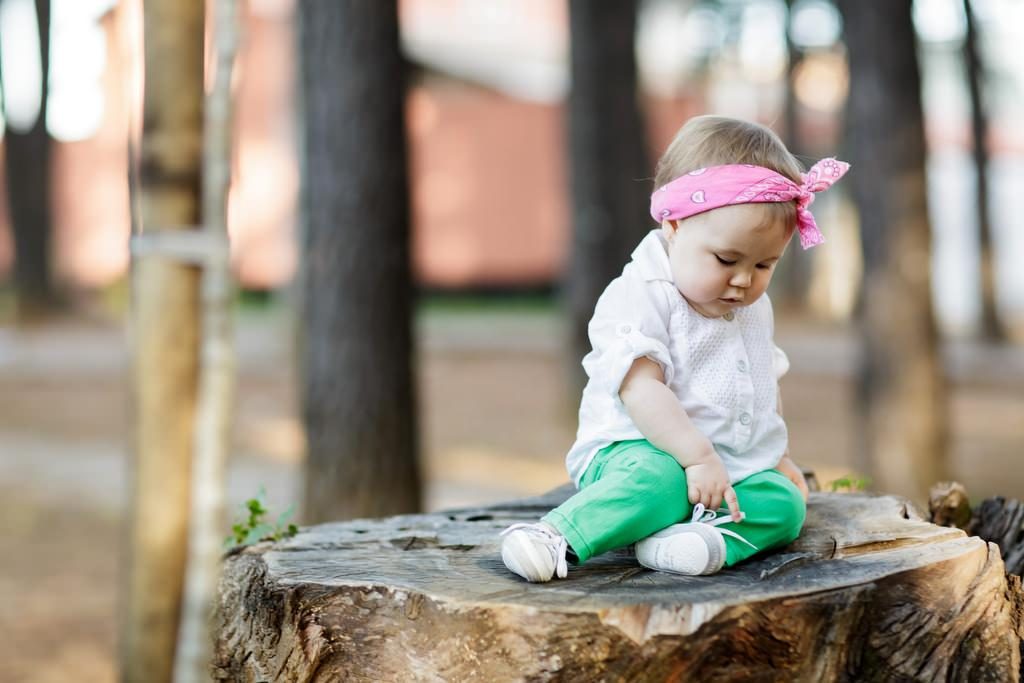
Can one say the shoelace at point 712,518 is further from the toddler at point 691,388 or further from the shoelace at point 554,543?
the shoelace at point 554,543

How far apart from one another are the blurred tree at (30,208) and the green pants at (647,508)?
1934 centimetres

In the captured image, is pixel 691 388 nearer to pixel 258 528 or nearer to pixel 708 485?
pixel 708 485

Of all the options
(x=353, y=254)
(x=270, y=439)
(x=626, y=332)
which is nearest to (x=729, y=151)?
(x=626, y=332)

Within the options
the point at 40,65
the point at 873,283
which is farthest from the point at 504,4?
the point at 873,283

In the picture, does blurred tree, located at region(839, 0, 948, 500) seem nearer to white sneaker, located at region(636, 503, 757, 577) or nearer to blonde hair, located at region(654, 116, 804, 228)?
blonde hair, located at region(654, 116, 804, 228)

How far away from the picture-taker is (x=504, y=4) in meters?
36.5

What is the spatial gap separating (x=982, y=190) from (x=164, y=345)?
1458 centimetres

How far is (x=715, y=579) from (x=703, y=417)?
408mm

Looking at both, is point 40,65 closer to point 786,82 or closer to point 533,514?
point 786,82

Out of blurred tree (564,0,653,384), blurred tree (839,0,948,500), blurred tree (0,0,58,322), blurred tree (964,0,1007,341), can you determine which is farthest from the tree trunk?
blurred tree (0,0,58,322)

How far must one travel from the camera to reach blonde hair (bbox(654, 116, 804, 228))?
2.51m

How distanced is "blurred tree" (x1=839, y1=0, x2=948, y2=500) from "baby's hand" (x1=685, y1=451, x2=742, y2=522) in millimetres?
4381

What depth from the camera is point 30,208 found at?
65.7 feet

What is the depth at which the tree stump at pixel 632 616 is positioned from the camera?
2145 mm
